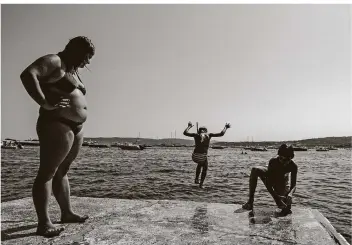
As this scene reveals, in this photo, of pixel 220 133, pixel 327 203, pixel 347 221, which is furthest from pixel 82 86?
pixel 327 203

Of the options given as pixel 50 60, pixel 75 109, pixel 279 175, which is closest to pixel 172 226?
pixel 75 109

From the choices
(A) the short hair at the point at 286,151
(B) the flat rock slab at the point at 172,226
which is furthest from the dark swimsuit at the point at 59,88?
(A) the short hair at the point at 286,151

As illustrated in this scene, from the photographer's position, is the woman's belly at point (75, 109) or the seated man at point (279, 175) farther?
the seated man at point (279, 175)

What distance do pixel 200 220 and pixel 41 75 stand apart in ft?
8.99

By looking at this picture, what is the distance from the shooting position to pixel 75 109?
337cm

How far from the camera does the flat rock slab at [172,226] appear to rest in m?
3.34

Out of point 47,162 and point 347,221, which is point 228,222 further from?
point 347,221

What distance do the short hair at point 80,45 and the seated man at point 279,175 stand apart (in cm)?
341

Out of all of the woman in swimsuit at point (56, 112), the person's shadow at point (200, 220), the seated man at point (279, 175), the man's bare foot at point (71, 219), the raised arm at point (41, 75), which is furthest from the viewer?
the seated man at point (279, 175)

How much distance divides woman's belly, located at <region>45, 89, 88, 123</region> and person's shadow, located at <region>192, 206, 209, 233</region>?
1.94 metres

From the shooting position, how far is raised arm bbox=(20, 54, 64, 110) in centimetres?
285

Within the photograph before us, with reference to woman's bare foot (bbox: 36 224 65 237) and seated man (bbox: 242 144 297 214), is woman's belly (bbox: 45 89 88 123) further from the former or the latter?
seated man (bbox: 242 144 297 214)

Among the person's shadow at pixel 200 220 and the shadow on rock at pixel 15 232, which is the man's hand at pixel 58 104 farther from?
the person's shadow at pixel 200 220

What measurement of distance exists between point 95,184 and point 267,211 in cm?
2362
